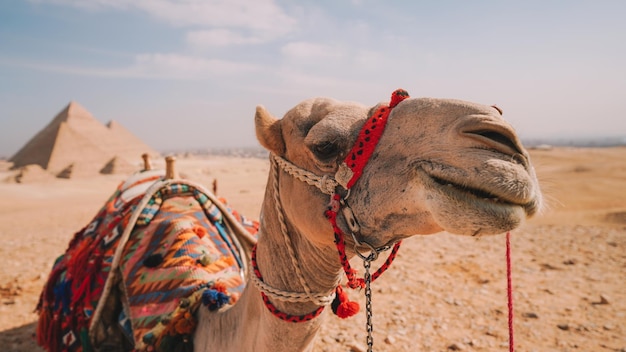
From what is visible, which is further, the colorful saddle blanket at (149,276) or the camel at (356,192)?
the colorful saddle blanket at (149,276)

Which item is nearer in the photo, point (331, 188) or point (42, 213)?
point (331, 188)

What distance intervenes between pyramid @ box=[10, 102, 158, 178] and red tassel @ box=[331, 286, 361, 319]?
65.3 feet

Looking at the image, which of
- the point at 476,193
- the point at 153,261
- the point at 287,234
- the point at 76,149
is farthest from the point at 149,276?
the point at 76,149

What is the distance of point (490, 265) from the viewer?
6.29 metres

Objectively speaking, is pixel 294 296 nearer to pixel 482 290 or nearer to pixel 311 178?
pixel 311 178

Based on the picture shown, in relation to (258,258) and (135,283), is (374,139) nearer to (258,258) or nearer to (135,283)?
(258,258)

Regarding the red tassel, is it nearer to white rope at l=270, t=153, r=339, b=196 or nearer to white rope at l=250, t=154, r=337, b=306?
white rope at l=250, t=154, r=337, b=306

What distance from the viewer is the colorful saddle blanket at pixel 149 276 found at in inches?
94.0

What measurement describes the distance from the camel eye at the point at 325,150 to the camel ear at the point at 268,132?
0.24m

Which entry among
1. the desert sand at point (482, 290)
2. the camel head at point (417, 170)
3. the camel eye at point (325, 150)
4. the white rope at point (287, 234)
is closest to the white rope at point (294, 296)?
the white rope at point (287, 234)

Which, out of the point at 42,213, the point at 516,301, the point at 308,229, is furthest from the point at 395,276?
the point at 42,213

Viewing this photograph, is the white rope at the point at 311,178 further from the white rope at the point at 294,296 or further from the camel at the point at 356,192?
the white rope at the point at 294,296

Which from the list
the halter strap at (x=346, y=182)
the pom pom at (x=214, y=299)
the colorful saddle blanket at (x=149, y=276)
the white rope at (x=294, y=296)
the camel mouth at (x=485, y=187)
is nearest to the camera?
the camel mouth at (x=485, y=187)

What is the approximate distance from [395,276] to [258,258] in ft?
14.8
